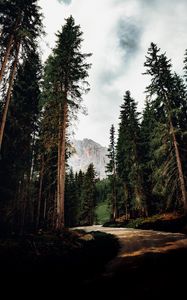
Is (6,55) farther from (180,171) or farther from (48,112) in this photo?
(180,171)

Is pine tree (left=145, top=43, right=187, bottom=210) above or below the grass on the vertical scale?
above

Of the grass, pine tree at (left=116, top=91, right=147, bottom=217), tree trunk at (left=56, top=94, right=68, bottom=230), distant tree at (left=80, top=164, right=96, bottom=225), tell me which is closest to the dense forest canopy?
tree trunk at (left=56, top=94, right=68, bottom=230)

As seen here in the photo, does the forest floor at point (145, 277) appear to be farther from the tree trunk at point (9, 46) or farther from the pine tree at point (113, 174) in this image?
the pine tree at point (113, 174)

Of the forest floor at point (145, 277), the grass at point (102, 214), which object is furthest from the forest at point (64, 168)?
the grass at point (102, 214)

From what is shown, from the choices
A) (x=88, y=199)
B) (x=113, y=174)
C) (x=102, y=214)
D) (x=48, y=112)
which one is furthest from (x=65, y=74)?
(x=102, y=214)

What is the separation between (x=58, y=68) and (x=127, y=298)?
1775cm

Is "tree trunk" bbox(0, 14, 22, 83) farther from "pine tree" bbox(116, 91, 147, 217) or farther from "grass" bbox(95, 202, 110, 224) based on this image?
"grass" bbox(95, 202, 110, 224)

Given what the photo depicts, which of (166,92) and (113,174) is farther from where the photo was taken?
(113,174)

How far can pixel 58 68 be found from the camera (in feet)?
63.5

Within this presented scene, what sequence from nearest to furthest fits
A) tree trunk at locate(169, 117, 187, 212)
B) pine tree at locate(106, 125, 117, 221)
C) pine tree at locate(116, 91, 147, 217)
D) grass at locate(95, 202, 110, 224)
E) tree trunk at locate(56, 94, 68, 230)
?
tree trunk at locate(56, 94, 68, 230) < tree trunk at locate(169, 117, 187, 212) < pine tree at locate(116, 91, 147, 217) < pine tree at locate(106, 125, 117, 221) < grass at locate(95, 202, 110, 224)

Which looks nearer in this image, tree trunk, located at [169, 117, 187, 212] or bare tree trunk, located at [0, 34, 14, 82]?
bare tree trunk, located at [0, 34, 14, 82]

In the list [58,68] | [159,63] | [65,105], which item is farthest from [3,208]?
[159,63]

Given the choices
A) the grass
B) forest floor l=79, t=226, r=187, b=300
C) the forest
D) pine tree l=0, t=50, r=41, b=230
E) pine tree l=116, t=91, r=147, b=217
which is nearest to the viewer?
forest floor l=79, t=226, r=187, b=300

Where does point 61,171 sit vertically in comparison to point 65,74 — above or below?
below
